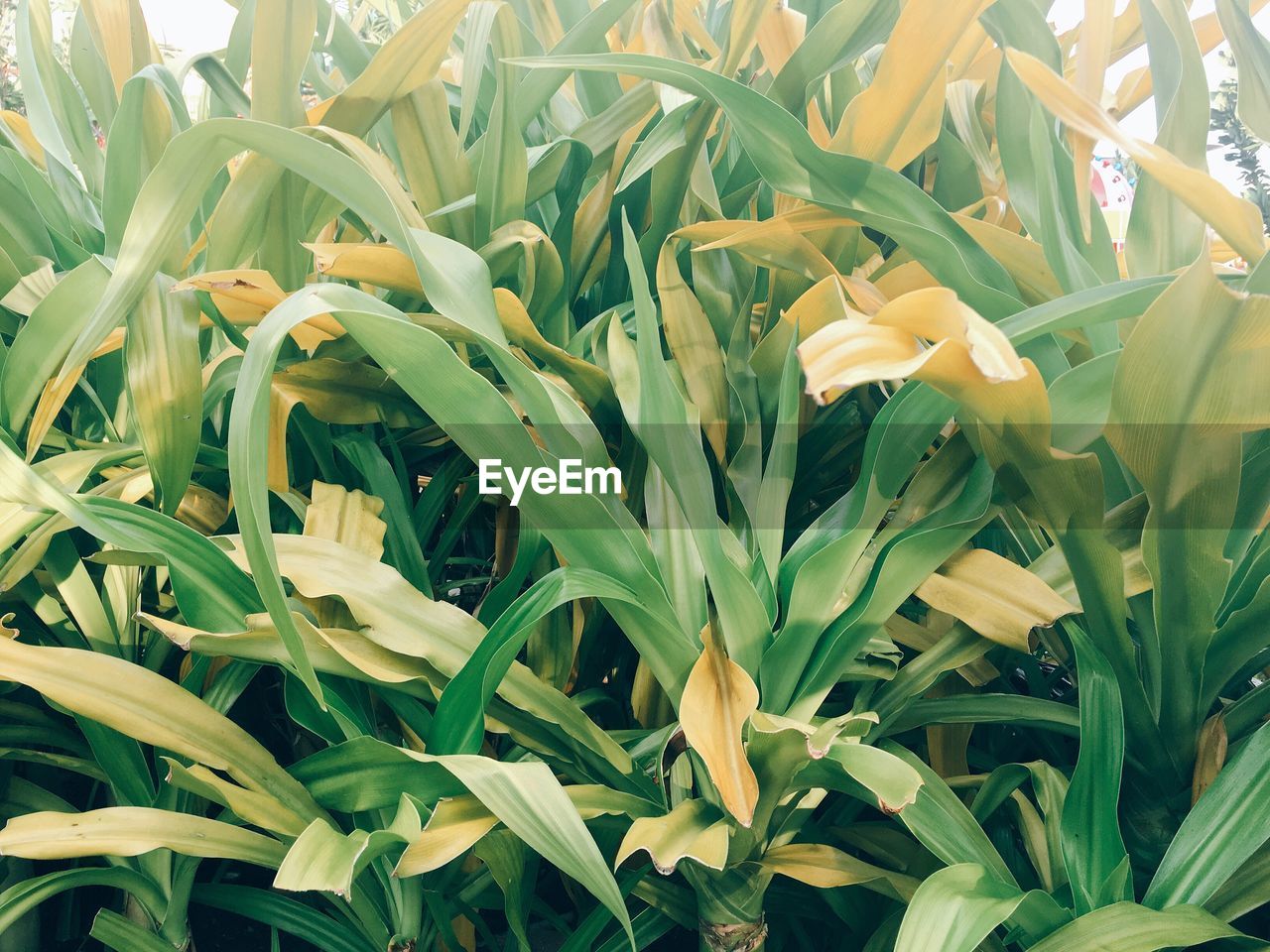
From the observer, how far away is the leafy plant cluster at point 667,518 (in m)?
0.34

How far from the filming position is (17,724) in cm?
49

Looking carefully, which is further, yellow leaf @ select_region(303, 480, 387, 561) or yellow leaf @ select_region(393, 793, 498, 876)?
yellow leaf @ select_region(303, 480, 387, 561)

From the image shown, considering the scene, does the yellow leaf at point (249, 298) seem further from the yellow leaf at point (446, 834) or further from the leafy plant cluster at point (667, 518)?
the yellow leaf at point (446, 834)

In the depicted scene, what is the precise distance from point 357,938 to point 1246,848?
15.8 inches

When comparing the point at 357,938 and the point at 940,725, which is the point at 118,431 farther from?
the point at 940,725

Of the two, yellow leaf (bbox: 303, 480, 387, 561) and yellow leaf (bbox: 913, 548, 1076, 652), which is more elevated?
yellow leaf (bbox: 303, 480, 387, 561)

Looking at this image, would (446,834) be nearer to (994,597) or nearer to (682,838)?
(682,838)

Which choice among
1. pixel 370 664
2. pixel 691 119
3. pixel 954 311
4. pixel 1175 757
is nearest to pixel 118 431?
pixel 370 664

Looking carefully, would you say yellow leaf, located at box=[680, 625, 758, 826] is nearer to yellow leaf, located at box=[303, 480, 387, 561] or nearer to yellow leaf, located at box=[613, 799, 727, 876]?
yellow leaf, located at box=[613, 799, 727, 876]

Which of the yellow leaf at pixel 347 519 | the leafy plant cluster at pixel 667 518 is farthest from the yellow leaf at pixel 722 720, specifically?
the yellow leaf at pixel 347 519

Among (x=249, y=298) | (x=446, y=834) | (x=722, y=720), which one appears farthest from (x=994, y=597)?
(x=249, y=298)

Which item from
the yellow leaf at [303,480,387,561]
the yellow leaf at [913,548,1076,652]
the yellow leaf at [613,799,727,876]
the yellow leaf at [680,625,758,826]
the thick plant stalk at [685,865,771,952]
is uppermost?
the yellow leaf at [303,480,387,561]

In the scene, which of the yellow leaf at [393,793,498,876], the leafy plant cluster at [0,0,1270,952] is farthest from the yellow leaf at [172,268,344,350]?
the yellow leaf at [393,793,498,876]

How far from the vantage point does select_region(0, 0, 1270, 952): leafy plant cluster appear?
344 millimetres
